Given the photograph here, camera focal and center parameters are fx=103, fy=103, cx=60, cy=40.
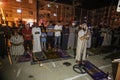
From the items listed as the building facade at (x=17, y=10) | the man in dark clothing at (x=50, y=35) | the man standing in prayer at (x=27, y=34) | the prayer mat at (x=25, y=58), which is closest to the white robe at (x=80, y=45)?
the man in dark clothing at (x=50, y=35)

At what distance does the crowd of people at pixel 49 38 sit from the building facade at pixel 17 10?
1305cm

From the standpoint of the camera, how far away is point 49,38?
6.43m

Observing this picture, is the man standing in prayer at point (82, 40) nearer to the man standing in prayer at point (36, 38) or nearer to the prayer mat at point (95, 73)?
the prayer mat at point (95, 73)

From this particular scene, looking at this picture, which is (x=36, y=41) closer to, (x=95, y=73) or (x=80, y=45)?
(x=80, y=45)

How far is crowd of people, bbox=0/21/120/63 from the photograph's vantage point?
4842 millimetres

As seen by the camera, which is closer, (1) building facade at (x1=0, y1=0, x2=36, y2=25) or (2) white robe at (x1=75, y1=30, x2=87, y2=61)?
(2) white robe at (x1=75, y1=30, x2=87, y2=61)

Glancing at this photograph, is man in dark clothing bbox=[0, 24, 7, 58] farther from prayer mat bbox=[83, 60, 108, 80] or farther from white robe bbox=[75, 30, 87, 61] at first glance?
prayer mat bbox=[83, 60, 108, 80]

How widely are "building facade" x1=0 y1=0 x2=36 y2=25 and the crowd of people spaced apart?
1305cm

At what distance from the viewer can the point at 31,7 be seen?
68.0 feet

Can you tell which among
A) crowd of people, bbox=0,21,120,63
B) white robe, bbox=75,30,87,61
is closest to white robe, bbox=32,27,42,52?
crowd of people, bbox=0,21,120,63

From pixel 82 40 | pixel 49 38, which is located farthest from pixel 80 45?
pixel 49 38

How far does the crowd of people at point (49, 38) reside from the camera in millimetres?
4842

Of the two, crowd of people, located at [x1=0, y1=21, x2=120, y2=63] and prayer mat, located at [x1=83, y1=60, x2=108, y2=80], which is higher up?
crowd of people, located at [x1=0, y1=21, x2=120, y2=63]

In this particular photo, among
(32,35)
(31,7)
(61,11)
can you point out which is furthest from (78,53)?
(61,11)
